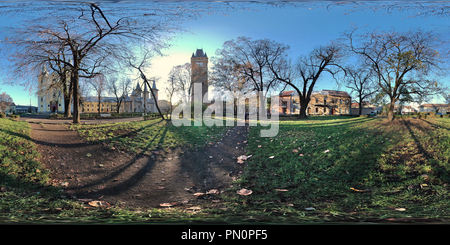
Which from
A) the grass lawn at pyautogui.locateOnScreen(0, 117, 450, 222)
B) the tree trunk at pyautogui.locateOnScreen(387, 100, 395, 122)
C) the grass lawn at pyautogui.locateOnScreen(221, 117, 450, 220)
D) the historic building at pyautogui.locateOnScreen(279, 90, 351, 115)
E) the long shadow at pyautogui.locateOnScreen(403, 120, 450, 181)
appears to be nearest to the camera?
the grass lawn at pyautogui.locateOnScreen(0, 117, 450, 222)

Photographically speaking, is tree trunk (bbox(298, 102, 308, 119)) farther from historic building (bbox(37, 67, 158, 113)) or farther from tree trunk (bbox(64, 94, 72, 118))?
tree trunk (bbox(64, 94, 72, 118))

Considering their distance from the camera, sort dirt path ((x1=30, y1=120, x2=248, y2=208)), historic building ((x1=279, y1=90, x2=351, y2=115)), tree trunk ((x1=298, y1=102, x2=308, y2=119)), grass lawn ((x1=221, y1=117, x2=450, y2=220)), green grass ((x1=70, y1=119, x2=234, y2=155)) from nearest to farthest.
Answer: grass lawn ((x1=221, y1=117, x2=450, y2=220))
dirt path ((x1=30, y1=120, x2=248, y2=208))
green grass ((x1=70, y1=119, x2=234, y2=155))
historic building ((x1=279, y1=90, x2=351, y2=115))
tree trunk ((x1=298, y1=102, x2=308, y2=119))

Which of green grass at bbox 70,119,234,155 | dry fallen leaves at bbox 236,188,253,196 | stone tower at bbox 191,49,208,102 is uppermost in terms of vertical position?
stone tower at bbox 191,49,208,102

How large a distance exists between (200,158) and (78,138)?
1.39 meters

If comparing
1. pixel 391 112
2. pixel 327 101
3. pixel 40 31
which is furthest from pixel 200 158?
pixel 391 112

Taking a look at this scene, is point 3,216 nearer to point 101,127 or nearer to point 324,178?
point 101,127

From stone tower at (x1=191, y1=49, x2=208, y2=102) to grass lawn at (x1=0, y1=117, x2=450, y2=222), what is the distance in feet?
2.14

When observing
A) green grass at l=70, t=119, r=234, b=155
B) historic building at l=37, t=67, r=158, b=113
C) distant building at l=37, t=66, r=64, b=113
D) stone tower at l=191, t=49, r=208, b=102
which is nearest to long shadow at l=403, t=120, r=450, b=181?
green grass at l=70, t=119, r=234, b=155

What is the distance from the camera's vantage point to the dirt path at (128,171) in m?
1.43

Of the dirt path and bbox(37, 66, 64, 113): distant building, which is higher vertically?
bbox(37, 66, 64, 113): distant building

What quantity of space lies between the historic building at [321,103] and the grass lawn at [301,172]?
0.49 feet

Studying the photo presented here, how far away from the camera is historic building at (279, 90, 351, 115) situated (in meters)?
2.19

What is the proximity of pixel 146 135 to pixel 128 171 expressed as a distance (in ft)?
1.73

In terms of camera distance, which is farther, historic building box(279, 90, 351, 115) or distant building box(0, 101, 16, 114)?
historic building box(279, 90, 351, 115)
